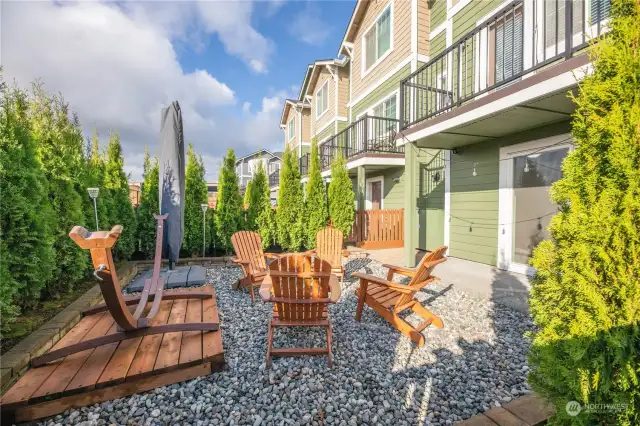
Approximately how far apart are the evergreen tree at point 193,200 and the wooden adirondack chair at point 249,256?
7.03 feet

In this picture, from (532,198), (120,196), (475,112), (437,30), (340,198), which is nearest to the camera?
(475,112)

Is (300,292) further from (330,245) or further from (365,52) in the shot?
(365,52)

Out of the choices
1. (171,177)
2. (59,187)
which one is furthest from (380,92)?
(59,187)

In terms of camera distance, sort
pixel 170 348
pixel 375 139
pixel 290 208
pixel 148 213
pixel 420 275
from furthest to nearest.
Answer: pixel 375 139, pixel 290 208, pixel 148 213, pixel 420 275, pixel 170 348

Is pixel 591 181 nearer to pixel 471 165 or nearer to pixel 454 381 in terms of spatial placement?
pixel 454 381

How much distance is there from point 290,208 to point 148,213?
Answer: 3.24 meters

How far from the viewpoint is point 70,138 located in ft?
14.5

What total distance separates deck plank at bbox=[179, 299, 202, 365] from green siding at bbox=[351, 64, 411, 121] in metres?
8.30

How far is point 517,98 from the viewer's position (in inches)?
142

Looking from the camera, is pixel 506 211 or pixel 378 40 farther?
pixel 378 40

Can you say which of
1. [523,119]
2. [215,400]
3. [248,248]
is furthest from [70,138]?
[523,119]

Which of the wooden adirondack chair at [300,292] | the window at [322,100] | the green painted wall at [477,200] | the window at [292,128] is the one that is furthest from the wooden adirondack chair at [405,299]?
the window at [292,128]

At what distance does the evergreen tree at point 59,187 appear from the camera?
12.1 feet

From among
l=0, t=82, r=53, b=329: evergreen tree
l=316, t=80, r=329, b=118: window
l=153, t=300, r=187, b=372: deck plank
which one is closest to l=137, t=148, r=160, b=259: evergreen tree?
l=0, t=82, r=53, b=329: evergreen tree
